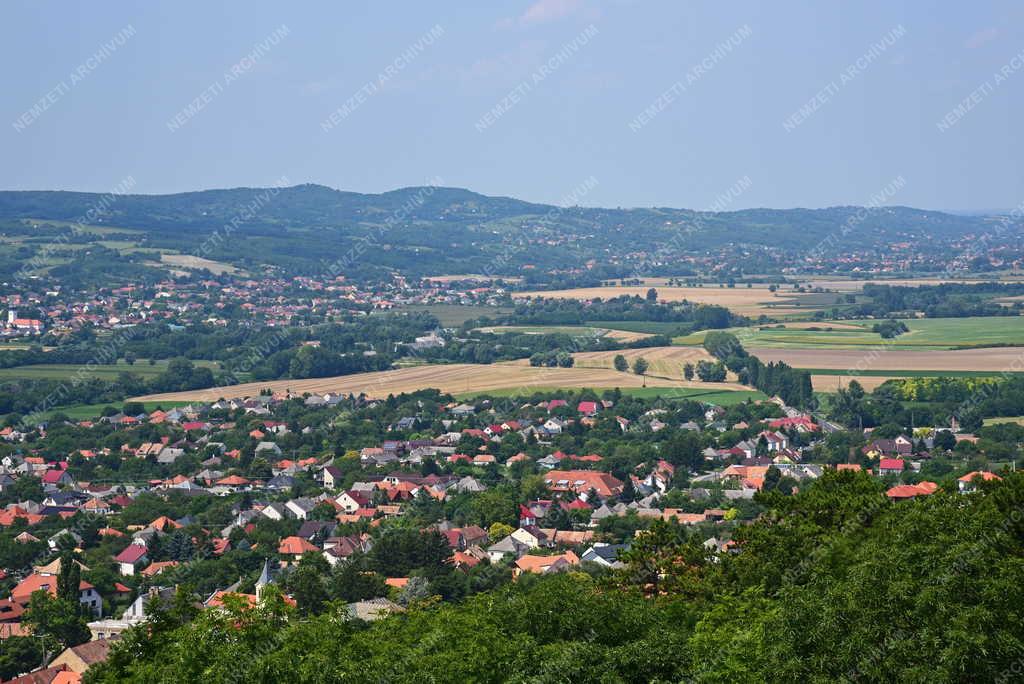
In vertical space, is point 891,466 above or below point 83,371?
below

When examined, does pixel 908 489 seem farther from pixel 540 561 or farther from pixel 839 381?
pixel 839 381

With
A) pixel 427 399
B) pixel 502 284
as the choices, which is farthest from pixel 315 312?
pixel 427 399

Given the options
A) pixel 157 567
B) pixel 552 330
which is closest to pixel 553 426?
pixel 157 567

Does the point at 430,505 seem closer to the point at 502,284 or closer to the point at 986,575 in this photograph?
the point at 986,575

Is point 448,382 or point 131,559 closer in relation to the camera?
point 131,559

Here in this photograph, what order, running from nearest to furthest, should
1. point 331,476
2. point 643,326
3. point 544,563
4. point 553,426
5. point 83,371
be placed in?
1. point 544,563
2. point 331,476
3. point 553,426
4. point 83,371
5. point 643,326

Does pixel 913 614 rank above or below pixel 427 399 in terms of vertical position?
above
